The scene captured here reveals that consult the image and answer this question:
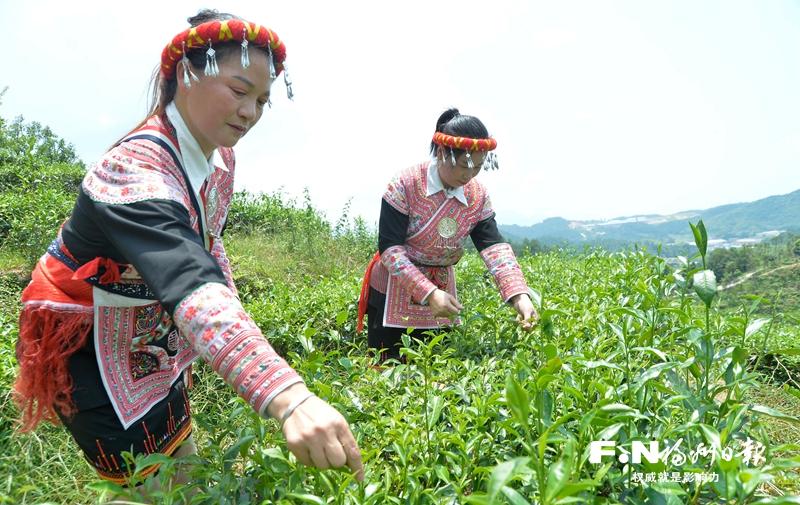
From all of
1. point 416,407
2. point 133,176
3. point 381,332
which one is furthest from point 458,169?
point 133,176

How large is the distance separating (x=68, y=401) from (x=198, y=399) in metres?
1.60

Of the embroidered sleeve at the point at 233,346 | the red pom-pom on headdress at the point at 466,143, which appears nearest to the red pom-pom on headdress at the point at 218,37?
the embroidered sleeve at the point at 233,346

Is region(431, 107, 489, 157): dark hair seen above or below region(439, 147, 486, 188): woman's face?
above

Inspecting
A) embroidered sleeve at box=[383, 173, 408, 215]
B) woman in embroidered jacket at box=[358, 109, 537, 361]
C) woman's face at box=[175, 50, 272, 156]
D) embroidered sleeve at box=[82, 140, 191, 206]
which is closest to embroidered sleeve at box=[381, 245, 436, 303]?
woman in embroidered jacket at box=[358, 109, 537, 361]

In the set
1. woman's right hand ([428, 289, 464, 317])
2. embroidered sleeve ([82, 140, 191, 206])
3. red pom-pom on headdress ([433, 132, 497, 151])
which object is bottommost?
woman's right hand ([428, 289, 464, 317])

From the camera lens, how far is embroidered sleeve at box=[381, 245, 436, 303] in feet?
8.63

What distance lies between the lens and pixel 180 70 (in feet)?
5.10

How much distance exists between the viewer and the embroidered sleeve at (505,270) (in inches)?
103

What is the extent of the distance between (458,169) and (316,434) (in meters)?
1.92

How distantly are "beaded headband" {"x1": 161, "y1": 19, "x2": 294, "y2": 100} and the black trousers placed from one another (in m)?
1.74

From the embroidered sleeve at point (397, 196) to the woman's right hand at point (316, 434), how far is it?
1.85 metres

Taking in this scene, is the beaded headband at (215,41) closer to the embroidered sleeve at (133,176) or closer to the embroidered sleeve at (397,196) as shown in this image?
the embroidered sleeve at (133,176)

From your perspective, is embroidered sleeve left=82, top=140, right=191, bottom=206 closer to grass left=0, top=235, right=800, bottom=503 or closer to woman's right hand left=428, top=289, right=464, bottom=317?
grass left=0, top=235, right=800, bottom=503
